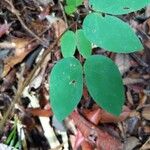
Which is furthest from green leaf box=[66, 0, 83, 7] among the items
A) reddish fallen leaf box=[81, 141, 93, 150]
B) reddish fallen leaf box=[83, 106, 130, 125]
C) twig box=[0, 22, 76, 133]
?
reddish fallen leaf box=[81, 141, 93, 150]

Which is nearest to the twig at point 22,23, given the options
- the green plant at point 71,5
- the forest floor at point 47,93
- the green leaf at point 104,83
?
the forest floor at point 47,93

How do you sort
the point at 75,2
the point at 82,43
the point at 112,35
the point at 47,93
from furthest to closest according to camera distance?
the point at 47,93 < the point at 75,2 < the point at 82,43 < the point at 112,35

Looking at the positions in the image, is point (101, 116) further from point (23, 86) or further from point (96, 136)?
point (23, 86)

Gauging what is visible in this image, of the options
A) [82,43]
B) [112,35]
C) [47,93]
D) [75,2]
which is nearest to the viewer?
[112,35]

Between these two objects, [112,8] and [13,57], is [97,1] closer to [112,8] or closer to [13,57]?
[112,8]

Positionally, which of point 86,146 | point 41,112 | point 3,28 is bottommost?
point 86,146

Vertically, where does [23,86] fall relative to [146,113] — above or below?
above

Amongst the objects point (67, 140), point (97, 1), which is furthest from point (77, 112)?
point (97, 1)

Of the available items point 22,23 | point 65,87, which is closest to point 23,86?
point 22,23
